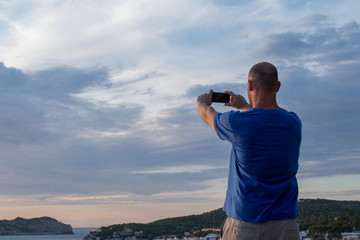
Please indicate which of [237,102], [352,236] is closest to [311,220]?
[352,236]

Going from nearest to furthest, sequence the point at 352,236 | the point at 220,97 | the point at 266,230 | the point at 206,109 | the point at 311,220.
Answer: the point at 266,230
the point at 206,109
the point at 220,97
the point at 352,236
the point at 311,220

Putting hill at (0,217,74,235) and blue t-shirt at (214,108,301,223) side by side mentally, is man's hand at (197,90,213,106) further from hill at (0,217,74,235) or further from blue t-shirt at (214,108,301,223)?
hill at (0,217,74,235)

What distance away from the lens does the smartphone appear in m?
2.52

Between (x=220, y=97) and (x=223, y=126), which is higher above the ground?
(x=220, y=97)

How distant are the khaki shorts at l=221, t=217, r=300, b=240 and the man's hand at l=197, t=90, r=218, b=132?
0.51m

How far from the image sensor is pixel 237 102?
2594mm

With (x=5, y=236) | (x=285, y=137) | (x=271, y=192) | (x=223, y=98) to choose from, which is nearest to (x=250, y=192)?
(x=271, y=192)

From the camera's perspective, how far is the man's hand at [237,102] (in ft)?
8.45

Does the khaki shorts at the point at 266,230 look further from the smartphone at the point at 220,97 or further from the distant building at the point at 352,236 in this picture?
the distant building at the point at 352,236

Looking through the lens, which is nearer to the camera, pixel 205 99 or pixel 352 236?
pixel 205 99

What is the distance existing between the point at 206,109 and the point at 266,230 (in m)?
0.69

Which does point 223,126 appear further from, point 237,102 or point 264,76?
point 237,102

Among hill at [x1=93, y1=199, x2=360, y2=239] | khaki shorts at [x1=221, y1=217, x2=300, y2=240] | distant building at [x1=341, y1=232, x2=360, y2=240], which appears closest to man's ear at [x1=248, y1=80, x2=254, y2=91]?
khaki shorts at [x1=221, y1=217, x2=300, y2=240]

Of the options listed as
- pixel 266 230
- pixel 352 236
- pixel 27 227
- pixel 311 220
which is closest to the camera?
pixel 266 230
